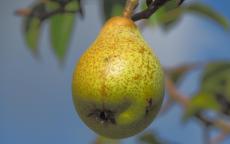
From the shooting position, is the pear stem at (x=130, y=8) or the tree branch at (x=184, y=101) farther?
the tree branch at (x=184, y=101)

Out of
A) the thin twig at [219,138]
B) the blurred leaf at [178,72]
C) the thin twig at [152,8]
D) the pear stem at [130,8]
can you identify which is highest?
the pear stem at [130,8]

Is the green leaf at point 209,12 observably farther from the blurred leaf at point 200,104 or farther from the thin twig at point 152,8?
the thin twig at point 152,8

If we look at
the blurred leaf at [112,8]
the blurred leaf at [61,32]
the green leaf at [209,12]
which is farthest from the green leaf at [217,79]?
the blurred leaf at [112,8]

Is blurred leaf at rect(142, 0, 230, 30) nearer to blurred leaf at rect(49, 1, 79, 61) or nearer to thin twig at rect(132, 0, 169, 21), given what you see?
blurred leaf at rect(49, 1, 79, 61)

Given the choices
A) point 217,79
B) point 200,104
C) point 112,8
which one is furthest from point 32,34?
point 217,79

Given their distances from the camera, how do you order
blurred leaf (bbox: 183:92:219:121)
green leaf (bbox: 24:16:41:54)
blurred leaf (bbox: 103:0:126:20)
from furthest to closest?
blurred leaf (bbox: 183:92:219:121) < green leaf (bbox: 24:16:41:54) < blurred leaf (bbox: 103:0:126:20)

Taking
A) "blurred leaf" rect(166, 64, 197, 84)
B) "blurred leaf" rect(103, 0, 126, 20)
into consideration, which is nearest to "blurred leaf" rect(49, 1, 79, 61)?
"blurred leaf" rect(103, 0, 126, 20)

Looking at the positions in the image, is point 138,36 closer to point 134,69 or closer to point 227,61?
point 134,69
